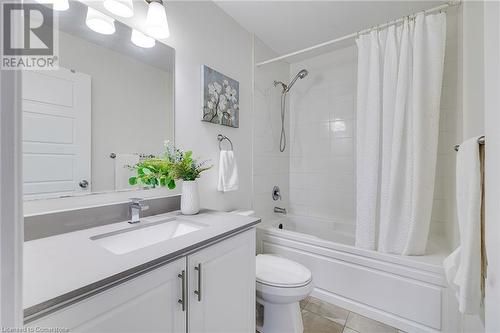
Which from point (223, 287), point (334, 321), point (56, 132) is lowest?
point (334, 321)

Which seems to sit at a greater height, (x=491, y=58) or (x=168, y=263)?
(x=491, y=58)

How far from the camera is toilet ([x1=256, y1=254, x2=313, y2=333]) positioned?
1.29 m

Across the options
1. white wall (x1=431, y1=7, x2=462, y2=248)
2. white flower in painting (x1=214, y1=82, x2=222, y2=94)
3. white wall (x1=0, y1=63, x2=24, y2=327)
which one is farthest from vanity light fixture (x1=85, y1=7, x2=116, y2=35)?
white wall (x1=431, y1=7, x2=462, y2=248)

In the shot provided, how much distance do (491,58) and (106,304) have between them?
1329 mm

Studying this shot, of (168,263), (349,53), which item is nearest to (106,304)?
(168,263)

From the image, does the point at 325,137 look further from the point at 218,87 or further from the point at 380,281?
the point at 380,281

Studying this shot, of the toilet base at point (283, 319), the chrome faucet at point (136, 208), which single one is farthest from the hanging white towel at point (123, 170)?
the toilet base at point (283, 319)

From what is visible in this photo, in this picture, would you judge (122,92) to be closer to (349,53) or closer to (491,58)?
(491,58)

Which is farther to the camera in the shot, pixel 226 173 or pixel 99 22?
pixel 226 173

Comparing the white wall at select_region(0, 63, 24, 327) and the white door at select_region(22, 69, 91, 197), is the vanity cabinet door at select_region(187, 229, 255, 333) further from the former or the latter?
the white door at select_region(22, 69, 91, 197)

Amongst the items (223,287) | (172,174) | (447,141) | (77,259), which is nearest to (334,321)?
(223,287)

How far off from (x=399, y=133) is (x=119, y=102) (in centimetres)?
182

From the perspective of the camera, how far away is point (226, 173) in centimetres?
179

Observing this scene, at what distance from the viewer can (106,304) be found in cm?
64
